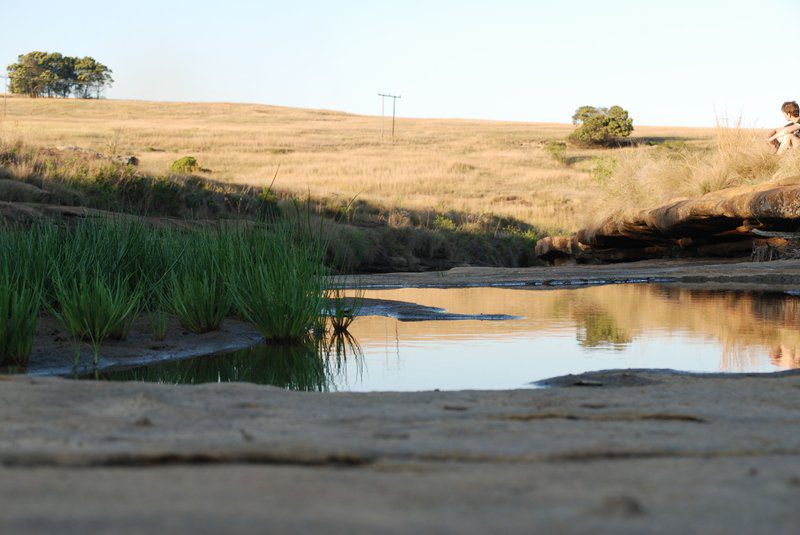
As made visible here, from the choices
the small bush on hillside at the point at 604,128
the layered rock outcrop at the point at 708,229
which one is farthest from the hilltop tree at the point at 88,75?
the layered rock outcrop at the point at 708,229

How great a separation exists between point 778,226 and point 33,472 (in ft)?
46.5

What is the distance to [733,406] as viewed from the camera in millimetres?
3732

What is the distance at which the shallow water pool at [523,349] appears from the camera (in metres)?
6.01

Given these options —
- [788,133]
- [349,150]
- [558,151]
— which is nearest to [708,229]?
[788,133]

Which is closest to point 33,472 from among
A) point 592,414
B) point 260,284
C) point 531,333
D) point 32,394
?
point 32,394

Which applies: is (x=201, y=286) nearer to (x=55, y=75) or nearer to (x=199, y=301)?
(x=199, y=301)

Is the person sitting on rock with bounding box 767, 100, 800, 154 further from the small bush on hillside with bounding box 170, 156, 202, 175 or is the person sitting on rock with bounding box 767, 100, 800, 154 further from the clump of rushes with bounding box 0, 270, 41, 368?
the small bush on hillside with bounding box 170, 156, 202, 175

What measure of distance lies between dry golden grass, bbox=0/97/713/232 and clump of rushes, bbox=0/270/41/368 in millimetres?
16537

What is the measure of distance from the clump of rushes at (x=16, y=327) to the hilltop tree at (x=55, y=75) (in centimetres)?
8748

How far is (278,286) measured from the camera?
7.75 metres

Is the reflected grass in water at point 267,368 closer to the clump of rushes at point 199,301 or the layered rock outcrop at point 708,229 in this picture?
the clump of rushes at point 199,301

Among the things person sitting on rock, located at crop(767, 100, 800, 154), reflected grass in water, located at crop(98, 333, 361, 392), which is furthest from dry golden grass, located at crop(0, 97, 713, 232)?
reflected grass in water, located at crop(98, 333, 361, 392)

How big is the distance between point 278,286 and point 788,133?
11139 mm

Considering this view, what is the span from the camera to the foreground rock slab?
6.17 ft
